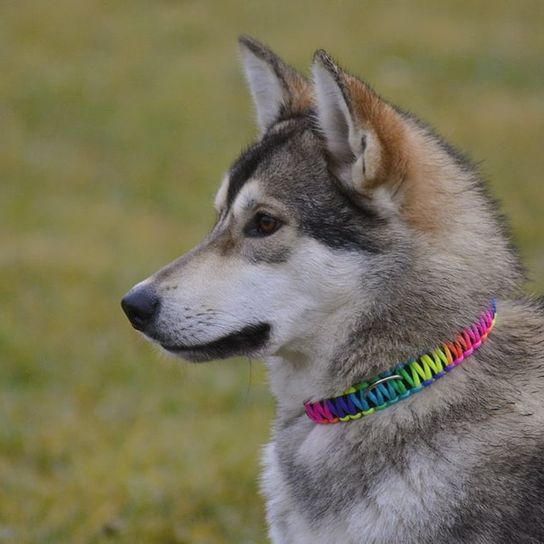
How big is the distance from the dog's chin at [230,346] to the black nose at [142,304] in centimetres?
9

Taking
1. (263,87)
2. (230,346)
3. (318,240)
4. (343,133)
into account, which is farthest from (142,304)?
(263,87)

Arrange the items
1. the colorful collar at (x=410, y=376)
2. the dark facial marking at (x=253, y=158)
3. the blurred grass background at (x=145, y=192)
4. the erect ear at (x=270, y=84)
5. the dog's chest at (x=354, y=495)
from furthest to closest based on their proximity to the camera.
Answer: the blurred grass background at (x=145, y=192)
the erect ear at (x=270, y=84)
the dark facial marking at (x=253, y=158)
the colorful collar at (x=410, y=376)
the dog's chest at (x=354, y=495)

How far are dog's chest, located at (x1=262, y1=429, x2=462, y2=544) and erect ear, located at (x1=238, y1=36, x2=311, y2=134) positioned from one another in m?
1.37

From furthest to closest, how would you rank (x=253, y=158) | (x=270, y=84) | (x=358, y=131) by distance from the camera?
(x=270, y=84)
(x=253, y=158)
(x=358, y=131)

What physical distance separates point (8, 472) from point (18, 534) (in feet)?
2.78

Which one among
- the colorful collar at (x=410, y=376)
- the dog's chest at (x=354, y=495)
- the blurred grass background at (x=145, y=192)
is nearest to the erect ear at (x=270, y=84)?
the colorful collar at (x=410, y=376)

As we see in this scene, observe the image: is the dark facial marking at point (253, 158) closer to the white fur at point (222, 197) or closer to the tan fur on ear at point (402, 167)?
the white fur at point (222, 197)

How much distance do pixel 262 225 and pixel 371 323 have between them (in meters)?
0.53

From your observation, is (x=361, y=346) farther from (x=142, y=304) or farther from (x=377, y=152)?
(x=142, y=304)

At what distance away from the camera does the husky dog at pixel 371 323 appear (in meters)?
3.43

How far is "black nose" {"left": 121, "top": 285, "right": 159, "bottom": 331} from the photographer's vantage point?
11.9 feet

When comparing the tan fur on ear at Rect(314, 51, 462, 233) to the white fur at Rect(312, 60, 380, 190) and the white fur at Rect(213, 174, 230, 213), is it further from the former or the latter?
the white fur at Rect(213, 174, 230, 213)

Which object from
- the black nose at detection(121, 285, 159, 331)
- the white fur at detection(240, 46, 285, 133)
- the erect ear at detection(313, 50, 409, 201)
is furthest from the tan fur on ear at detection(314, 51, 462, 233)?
the black nose at detection(121, 285, 159, 331)

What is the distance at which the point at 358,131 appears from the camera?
3.46 meters
